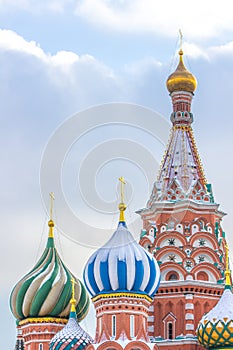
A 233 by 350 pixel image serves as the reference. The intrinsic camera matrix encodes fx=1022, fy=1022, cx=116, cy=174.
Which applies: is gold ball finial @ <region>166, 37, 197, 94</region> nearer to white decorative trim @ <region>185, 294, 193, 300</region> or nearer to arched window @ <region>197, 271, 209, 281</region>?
arched window @ <region>197, 271, 209, 281</region>

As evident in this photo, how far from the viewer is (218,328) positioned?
27938 mm

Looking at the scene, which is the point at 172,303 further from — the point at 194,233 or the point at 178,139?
the point at 178,139

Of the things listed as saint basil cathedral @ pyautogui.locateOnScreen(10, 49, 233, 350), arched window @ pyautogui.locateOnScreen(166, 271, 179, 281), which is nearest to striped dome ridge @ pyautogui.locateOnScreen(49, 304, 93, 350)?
saint basil cathedral @ pyautogui.locateOnScreen(10, 49, 233, 350)

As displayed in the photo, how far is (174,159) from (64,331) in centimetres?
688

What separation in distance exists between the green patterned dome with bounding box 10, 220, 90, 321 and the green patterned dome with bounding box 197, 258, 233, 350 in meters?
5.77

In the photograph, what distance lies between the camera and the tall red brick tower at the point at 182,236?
31.1 meters

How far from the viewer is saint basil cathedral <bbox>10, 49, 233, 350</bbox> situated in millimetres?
29047

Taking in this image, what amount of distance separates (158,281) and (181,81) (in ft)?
25.1

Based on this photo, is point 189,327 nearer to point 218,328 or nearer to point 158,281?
point 158,281

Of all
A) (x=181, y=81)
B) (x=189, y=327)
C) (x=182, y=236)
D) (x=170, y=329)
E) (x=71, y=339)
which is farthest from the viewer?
(x=181, y=81)

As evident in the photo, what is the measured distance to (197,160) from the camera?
33531 millimetres

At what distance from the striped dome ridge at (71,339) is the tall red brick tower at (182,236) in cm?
213

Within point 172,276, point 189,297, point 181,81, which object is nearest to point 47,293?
point 172,276

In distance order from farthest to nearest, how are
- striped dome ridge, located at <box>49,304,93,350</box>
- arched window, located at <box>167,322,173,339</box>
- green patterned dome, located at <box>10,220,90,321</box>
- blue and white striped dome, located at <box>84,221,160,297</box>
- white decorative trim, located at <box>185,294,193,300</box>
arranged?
1. green patterned dome, located at <box>10,220,90,321</box>
2. arched window, located at <box>167,322,173,339</box>
3. white decorative trim, located at <box>185,294,193,300</box>
4. striped dome ridge, located at <box>49,304,93,350</box>
5. blue and white striped dome, located at <box>84,221,160,297</box>
